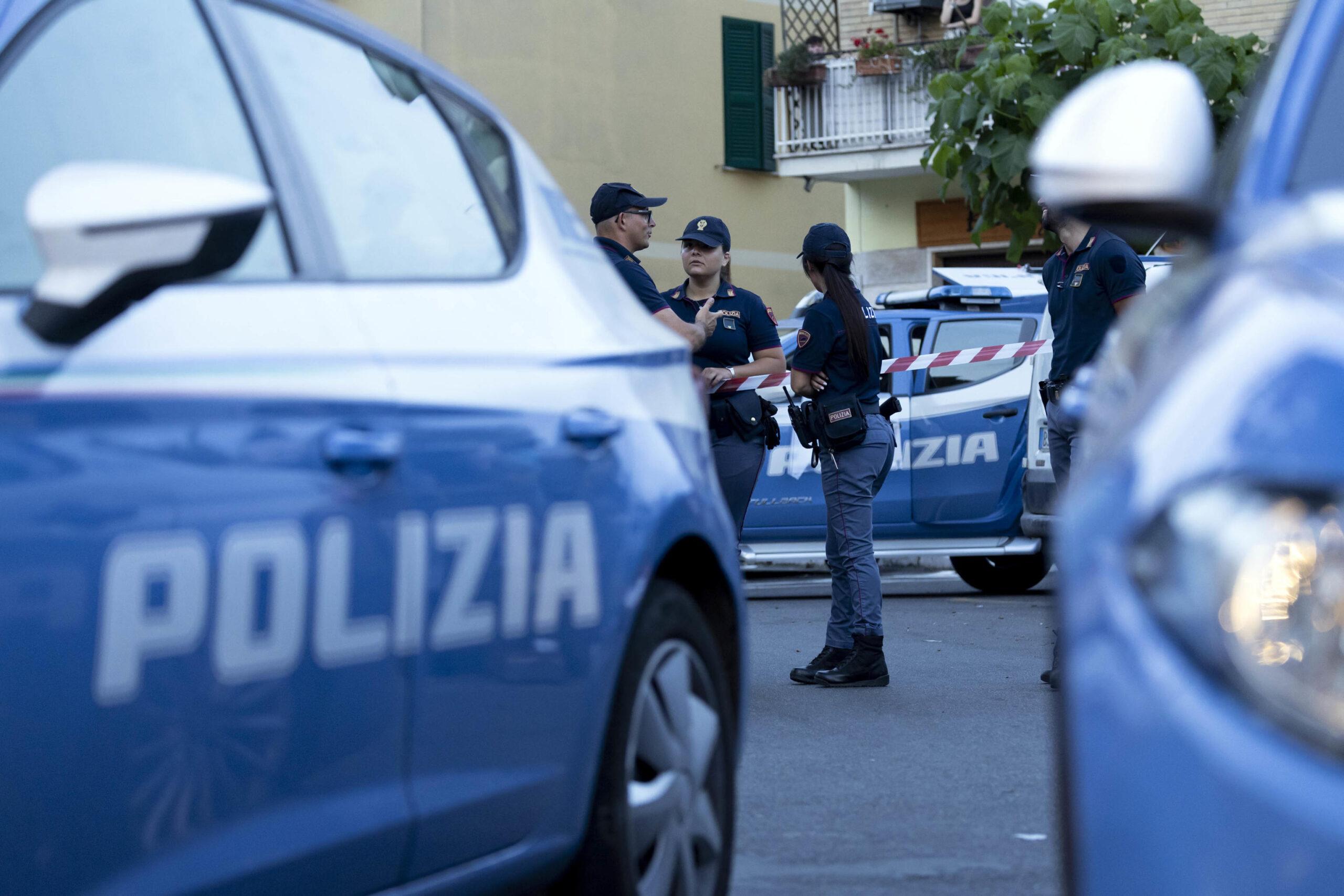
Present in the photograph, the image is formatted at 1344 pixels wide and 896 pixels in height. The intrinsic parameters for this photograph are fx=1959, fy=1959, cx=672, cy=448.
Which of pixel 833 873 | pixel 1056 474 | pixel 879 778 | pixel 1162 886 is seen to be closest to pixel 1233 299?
pixel 1162 886

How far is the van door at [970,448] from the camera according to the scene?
37.5 ft

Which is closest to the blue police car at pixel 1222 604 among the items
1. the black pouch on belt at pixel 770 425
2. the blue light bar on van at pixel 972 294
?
the black pouch on belt at pixel 770 425

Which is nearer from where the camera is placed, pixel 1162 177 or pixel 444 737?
pixel 1162 177

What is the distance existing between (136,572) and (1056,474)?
229 inches

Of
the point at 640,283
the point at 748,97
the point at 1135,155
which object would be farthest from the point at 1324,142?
the point at 748,97

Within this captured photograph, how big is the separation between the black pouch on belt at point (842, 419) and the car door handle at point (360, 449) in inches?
204

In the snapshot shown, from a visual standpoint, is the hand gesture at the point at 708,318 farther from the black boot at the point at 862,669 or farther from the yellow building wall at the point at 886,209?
the yellow building wall at the point at 886,209

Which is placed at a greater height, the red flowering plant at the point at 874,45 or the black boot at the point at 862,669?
the red flowering plant at the point at 874,45

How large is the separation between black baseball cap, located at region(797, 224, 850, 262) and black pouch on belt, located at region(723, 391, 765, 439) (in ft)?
2.07

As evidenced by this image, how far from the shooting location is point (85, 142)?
2377 millimetres

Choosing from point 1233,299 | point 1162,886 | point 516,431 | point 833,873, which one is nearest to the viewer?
point 1162,886

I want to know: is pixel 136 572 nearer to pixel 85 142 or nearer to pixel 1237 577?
pixel 85 142

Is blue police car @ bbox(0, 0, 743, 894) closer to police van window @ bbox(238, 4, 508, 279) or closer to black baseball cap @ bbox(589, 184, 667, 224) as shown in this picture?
police van window @ bbox(238, 4, 508, 279)

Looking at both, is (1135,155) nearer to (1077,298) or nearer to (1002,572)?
(1077,298)
